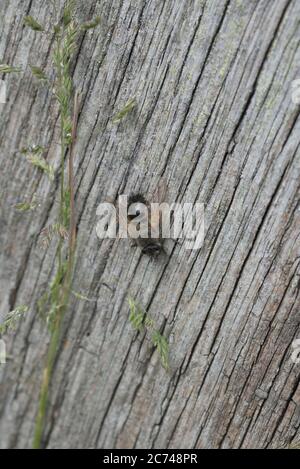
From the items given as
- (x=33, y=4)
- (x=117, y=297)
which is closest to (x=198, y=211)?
(x=117, y=297)

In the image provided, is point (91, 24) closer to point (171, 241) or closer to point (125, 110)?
point (125, 110)

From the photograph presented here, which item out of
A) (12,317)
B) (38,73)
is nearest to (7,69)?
(38,73)

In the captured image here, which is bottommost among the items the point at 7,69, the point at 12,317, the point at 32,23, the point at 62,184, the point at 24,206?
the point at 12,317

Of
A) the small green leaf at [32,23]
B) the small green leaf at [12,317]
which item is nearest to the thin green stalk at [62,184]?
the small green leaf at [32,23]

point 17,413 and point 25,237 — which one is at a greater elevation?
point 25,237
